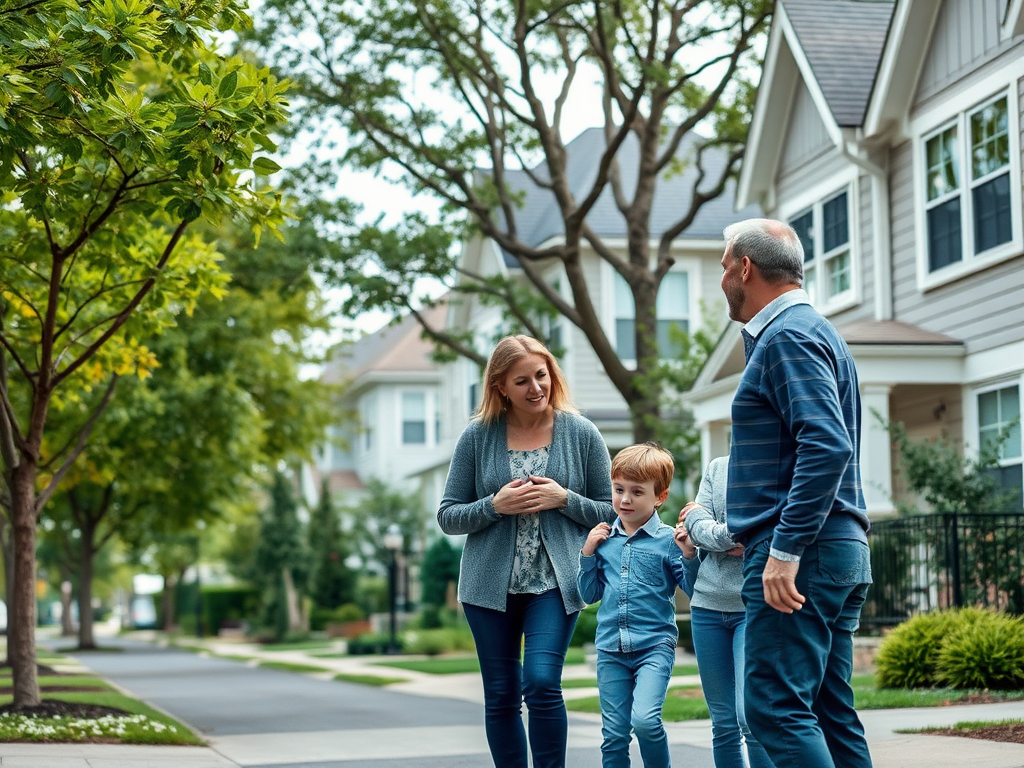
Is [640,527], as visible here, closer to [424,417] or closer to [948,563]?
[948,563]

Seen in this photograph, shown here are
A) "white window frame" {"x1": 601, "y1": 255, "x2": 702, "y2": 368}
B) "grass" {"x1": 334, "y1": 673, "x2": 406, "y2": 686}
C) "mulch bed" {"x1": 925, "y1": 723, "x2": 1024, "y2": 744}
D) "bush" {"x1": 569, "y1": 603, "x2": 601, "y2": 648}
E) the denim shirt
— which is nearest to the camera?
the denim shirt

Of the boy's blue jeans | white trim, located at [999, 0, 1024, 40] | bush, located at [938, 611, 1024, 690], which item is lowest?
bush, located at [938, 611, 1024, 690]

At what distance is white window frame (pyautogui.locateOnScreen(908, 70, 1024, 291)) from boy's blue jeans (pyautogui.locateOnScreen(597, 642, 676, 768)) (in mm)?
10157

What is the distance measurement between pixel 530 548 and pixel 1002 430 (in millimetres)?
10277

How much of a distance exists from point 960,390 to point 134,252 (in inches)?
398

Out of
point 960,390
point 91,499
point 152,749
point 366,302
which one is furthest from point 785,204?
point 91,499

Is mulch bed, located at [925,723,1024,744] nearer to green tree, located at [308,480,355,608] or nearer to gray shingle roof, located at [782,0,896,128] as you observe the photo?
gray shingle roof, located at [782,0,896,128]

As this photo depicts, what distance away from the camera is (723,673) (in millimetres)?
5641

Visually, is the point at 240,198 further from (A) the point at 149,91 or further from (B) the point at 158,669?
(B) the point at 158,669

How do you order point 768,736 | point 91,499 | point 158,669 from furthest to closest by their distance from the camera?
point 91,499 → point 158,669 → point 768,736

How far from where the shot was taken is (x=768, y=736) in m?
4.24

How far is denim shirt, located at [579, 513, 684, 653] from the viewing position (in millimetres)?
5699

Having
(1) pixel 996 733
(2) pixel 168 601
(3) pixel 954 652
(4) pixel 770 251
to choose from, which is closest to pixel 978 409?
(3) pixel 954 652

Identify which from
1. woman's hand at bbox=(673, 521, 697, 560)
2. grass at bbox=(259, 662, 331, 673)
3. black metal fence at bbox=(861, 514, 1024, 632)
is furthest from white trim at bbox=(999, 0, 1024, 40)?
grass at bbox=(259, 662, 331, 673)
